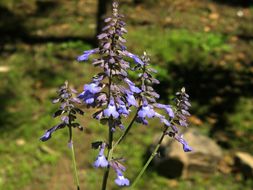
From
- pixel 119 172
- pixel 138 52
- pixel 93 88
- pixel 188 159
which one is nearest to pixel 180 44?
pixel 138 52

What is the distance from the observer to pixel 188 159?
262 inches

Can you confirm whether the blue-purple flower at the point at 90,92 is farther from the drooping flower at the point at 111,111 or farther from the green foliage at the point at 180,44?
the green foliage at the point at 180,44

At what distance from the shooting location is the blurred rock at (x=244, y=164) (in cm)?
657

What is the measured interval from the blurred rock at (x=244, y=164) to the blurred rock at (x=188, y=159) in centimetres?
23

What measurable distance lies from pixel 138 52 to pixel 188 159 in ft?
9.60

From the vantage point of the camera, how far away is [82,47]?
30.2 ft

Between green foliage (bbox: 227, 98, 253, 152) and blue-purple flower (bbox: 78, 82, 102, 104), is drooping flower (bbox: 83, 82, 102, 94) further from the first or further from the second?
green foliage (bbox: 227, 98, 253, 152)

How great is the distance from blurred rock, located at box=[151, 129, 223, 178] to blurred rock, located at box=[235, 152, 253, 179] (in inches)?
9.1

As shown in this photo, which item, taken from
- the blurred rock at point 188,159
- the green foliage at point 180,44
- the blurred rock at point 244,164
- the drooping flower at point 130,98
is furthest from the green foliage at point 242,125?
the drooping flower at point 130,98

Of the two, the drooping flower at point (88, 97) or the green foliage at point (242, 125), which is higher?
the drooping flower at point (88, 97)

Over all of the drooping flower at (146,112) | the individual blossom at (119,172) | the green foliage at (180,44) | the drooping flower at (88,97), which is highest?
the drooping flower at (88,97)

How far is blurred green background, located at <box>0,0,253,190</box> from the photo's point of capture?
6723mm

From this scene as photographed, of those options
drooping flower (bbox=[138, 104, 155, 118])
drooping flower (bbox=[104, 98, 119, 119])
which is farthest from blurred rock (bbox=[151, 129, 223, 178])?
drooping flower (bbox=[104, 98, 119, 119])

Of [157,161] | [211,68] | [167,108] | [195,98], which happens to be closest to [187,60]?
[211,68]
